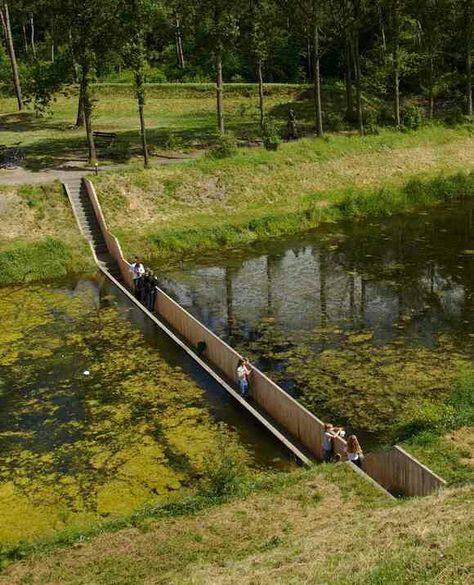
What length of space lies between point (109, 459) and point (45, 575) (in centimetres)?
624

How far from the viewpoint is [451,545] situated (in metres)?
13.1

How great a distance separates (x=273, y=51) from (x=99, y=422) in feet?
213

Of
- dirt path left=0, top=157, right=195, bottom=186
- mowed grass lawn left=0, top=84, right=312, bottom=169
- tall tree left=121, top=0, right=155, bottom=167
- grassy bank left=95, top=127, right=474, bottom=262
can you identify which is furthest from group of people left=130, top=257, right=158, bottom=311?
mowed grass lawn left=0, top=84, right=312, bottom=169

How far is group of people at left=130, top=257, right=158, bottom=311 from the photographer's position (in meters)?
33.3

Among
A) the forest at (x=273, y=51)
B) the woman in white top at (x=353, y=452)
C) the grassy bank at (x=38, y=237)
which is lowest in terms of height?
the woman in white top at (x=353, y=452)

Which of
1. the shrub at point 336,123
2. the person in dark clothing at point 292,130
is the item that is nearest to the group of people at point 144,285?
the person in dark clothing at point 292,130

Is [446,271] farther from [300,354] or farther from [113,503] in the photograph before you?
[113,503]

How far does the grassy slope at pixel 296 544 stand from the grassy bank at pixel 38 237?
79.0 ft

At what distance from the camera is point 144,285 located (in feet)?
112

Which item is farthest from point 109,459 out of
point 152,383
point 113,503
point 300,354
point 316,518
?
point 300,354

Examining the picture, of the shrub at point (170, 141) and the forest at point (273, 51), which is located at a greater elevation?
the forest at point (273, 51)

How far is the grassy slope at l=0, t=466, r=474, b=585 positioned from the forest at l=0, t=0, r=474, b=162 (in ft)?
113

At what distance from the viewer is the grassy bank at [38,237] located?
3941cm

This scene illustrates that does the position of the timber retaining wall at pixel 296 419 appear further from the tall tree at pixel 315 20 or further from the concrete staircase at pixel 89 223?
the tall tree at pixel 315 20
